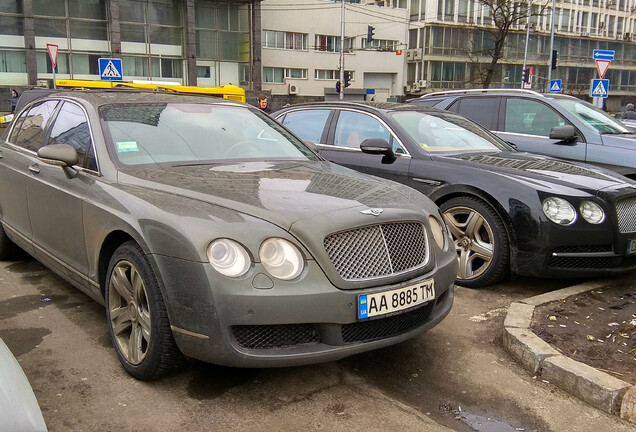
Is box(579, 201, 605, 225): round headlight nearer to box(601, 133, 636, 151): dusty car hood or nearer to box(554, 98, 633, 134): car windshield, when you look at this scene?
box(601, 133, 636, 151): dusty car hood

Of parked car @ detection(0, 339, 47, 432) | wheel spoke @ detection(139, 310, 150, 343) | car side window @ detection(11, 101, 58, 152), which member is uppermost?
car side window @ detection(11, 101, 58, 152)

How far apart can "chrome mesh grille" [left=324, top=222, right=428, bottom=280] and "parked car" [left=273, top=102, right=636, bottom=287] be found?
175 centimetres

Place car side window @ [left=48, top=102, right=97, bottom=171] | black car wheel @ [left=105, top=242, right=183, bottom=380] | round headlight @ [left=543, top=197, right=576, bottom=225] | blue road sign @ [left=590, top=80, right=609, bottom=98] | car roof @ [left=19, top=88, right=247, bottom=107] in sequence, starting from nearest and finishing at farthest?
black car wheel @ [left=105, top=242, right=183, bottom=380], car side window @ [left=48, top=102, right=97, bottom=171], car roof @ [left=19, top=88, right=247, bottom=107], round headlight @ [left=543, top=197, right=576, bottom=225], blue road sign @ [left=590, top=80, right=609, bottom=98]

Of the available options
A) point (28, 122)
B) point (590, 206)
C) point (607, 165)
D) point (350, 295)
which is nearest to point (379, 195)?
point (350, 295)

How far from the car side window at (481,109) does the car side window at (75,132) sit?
17.8ft

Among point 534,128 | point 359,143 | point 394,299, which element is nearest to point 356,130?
point 359,143

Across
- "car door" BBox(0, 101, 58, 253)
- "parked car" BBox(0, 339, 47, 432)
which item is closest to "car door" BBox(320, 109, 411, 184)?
"car door" BBox(0, 101, 58, 253)

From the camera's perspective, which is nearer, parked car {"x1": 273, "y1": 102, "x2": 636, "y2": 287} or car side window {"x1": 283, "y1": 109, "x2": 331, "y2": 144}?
parked car {"x1": 273, "y1": 102, "x2": 636, "y2": 287}

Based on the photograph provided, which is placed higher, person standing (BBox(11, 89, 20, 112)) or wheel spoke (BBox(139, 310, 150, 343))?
person standing (BBox(11, 89, 20, 112))

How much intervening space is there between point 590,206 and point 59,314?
415 centimetres

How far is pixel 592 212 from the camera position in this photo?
4520mm

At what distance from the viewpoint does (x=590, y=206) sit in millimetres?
4527

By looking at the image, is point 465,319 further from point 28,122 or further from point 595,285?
point 28,122

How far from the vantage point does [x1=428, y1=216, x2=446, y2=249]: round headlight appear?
11.0 ft
